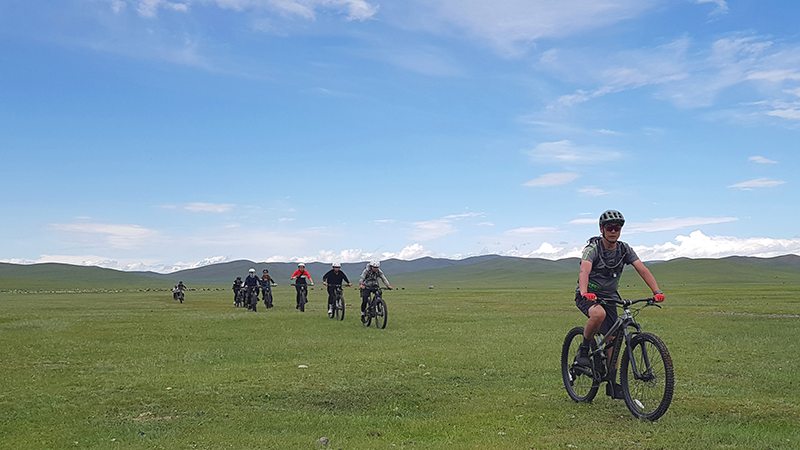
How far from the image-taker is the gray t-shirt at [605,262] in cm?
927

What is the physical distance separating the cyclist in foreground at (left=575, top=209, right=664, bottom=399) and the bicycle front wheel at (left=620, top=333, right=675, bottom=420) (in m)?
0.50

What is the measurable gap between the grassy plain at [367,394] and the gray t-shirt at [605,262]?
1.59 meters

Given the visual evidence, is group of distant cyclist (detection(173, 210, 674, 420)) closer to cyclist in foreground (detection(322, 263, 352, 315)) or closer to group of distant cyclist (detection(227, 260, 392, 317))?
group of distant cyclist (detection(227, 260, 392, 317))

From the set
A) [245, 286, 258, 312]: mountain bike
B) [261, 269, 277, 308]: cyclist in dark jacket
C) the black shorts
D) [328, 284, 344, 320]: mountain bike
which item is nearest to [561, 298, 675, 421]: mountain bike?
the black shorts

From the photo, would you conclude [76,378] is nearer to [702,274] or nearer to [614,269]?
[614,269]

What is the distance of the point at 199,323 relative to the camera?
80.5 ft

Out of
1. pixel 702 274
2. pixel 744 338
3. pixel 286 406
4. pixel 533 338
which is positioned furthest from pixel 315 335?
pixel 702 274

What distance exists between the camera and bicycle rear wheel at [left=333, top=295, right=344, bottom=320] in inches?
991

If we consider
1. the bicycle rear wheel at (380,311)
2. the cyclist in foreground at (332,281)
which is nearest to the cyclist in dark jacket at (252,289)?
the cyclist in foreground at (332,281)

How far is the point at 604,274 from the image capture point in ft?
30.6

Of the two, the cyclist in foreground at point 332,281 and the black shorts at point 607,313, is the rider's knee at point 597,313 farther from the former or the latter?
the cyclist in foreground at point 332,281

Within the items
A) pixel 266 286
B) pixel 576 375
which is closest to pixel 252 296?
pixel 266 286

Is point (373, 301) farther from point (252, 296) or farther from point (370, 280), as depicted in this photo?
point (252, 296)

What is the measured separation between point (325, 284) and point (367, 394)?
16069 millimetres
